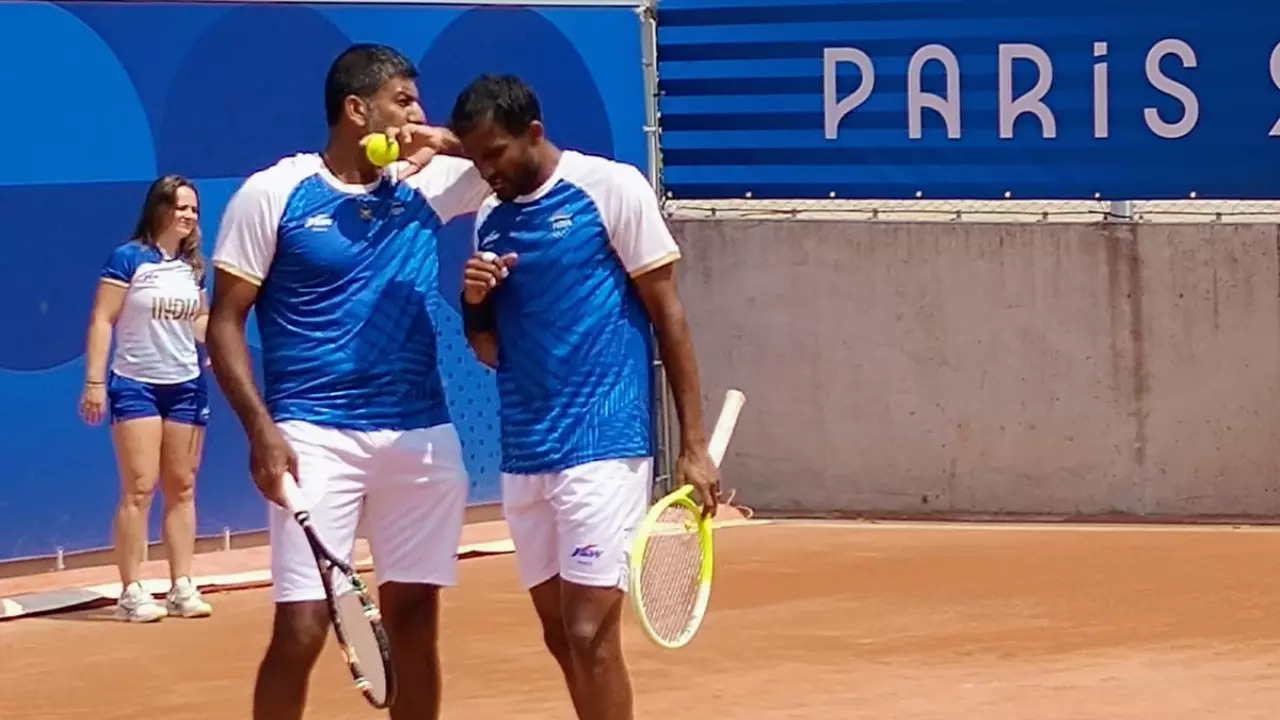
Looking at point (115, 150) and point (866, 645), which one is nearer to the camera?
point (866, 645)

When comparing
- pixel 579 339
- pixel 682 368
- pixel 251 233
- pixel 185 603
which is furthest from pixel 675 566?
pixel 185 603

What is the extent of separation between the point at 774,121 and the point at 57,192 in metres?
3.97

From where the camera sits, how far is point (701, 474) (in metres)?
6.27

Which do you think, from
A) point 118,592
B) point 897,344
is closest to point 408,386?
point 118,592

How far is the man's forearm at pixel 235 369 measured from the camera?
20.0 feet

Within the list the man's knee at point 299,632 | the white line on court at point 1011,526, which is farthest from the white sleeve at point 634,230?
the white line on court at point 1011,526

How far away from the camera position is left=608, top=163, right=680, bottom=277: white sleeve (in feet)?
20.4

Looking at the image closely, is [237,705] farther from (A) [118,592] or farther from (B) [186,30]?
(B) [186,30]

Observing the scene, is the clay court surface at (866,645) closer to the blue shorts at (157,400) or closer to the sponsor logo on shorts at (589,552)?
the blue shorts at (157,400)

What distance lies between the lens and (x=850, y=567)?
444 inches

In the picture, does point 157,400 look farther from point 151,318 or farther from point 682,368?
point 682,368

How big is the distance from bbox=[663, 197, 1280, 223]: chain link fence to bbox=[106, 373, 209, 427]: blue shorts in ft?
12.7

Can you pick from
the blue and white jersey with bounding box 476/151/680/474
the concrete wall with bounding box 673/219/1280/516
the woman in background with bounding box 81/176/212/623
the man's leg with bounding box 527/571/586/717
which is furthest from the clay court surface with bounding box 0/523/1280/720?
the blue and white jersey with bounding box 476/151/680/474

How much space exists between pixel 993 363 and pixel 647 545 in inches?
267
